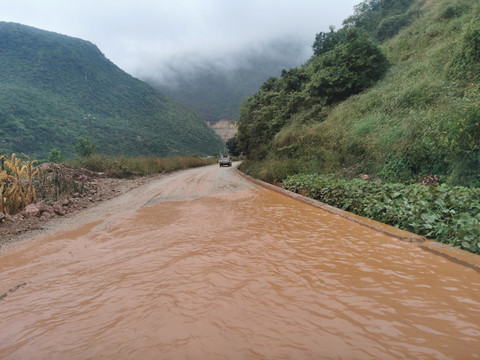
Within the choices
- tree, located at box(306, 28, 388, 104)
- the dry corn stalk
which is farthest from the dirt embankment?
tree, located at box(306, 28, 388, 104)

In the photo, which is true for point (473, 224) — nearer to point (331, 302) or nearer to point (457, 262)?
point (457, 262)

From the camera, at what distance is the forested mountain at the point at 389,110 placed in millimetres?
6383

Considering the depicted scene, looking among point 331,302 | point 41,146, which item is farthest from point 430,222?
point 41,146

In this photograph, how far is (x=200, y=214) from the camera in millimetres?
6047

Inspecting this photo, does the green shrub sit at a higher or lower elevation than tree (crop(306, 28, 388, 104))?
lower

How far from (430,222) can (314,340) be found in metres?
3.23

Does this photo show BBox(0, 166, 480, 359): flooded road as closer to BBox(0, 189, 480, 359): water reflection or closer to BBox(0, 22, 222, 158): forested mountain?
BBox(0, 189, 480, 359): water reflection

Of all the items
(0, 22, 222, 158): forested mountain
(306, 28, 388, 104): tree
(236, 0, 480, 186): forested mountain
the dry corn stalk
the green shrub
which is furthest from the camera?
(0, 22, 222, 158): forested mountain

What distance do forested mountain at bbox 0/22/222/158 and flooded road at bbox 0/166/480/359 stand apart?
4459 cm

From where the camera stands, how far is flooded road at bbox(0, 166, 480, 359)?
179 cm

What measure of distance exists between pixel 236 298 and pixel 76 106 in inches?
2895

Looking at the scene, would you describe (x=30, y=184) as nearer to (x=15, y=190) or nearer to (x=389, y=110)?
(x=15, y=190)

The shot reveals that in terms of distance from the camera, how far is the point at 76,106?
202ft

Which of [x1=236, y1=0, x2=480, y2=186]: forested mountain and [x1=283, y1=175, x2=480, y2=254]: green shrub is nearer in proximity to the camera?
[x1=283, y1=175, x2=480, y2=254]: green shrub
